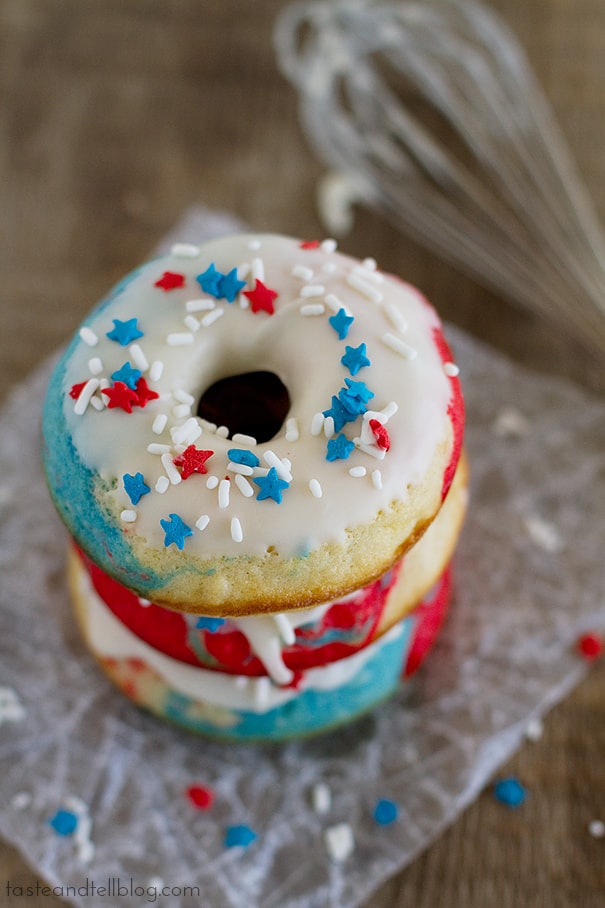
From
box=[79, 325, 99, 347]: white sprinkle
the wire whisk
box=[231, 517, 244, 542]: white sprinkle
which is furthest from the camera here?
the wire whisk

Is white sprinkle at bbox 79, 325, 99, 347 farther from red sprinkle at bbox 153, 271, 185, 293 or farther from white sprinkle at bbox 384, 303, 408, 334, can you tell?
white sprinkle at bbox 384, 303, 408, 334

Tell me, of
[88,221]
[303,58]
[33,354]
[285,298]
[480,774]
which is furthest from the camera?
[303,58]

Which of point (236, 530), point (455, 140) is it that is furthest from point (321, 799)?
point (455, 140)

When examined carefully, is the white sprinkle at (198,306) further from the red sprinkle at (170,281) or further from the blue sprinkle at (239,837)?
the blue sprinkle at (239,837)

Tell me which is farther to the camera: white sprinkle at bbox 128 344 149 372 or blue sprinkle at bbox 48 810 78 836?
blue sprinkle at bbox 48 810 78 836

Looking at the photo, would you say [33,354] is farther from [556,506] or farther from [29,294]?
[556,506]

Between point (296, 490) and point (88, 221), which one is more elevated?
point (296, 490)

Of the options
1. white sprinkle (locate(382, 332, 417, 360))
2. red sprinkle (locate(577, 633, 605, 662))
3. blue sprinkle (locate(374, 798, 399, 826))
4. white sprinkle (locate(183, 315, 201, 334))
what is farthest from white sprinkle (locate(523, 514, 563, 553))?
white sprinkle (locate(183, 315, 201, 334))

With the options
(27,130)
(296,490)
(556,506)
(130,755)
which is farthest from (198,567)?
(27,130)
